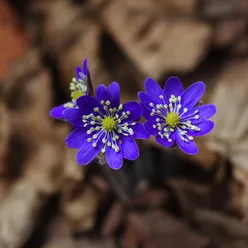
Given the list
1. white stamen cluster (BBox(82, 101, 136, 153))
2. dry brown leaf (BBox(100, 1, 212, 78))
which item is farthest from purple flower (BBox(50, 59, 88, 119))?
dry brown leaf (BBox(100, 1, 212, 78))

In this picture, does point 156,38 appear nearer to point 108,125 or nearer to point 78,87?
point 78,87

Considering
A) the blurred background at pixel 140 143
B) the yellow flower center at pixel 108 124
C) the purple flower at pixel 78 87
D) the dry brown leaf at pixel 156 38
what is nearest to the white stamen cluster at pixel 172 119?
the yellow flower center at pixel 108 124

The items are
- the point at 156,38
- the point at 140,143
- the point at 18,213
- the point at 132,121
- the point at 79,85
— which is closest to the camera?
the point at 132,121

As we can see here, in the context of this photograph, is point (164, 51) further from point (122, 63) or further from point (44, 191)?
point (44, 191)

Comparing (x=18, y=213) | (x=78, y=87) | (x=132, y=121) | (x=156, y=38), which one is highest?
(x=156, y=38)

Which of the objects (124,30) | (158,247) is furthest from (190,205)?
(124,30)

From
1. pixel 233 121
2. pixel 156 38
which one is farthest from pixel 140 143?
pixel 156 38

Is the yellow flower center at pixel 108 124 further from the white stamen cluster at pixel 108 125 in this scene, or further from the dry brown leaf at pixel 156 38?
the dry brown leaf at pixel 156 38

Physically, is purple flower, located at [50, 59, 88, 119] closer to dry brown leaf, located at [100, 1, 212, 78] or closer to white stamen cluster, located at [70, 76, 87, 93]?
white stamen cluster, located at [70, 76, 87, 93]
